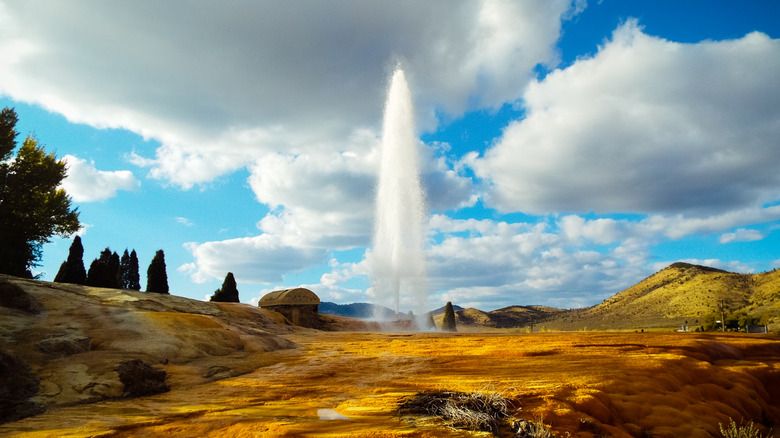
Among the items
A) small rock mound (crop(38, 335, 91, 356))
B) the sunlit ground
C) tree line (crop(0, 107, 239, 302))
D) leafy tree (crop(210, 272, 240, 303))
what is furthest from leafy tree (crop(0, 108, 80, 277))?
the sunlit ground

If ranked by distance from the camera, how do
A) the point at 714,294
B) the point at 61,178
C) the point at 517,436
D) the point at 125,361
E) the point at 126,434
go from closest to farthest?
the point at 517,436 < the point at 126,434 < the point at 125,361 < the point at 61,178 < the point at 714,294

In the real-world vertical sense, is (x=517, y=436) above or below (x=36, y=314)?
below

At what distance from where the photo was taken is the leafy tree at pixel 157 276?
35.7 meters

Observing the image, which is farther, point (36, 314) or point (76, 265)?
point (76, 265)

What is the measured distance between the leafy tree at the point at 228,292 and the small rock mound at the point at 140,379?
98.4 ft

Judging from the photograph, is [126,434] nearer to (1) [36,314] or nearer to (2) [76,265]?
(1) [36,314]

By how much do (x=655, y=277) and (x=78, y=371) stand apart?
246ft

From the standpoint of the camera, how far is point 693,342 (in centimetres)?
1208

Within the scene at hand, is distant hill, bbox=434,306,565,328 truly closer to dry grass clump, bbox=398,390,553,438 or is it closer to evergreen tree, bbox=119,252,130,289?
evergreen tree, bbox=119,252,130,289

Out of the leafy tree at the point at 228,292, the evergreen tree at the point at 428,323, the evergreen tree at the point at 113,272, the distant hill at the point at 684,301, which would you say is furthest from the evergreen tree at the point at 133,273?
the distant hill at the point at 684,301

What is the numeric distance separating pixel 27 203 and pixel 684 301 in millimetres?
62517

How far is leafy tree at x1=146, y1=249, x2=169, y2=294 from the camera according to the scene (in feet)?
117

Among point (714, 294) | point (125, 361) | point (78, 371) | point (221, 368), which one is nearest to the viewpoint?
point (78, 371)

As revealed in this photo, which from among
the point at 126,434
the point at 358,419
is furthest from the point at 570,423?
the point at 126,434
